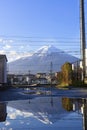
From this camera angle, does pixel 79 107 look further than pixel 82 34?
No

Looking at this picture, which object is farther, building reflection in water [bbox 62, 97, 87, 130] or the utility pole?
the utility pole

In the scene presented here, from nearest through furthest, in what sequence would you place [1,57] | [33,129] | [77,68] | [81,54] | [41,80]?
[33,129], [81,54], [77,68], [1,57], [41,80]

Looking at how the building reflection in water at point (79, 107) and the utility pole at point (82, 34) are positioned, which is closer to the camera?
the building reflection in water at point (79, 107)

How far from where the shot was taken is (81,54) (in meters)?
69.5

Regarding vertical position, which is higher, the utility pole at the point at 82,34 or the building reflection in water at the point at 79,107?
the utility pole at the point at 82,34

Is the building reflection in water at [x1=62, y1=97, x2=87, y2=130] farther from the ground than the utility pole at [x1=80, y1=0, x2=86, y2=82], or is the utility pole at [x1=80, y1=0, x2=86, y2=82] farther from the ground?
the utility pole at [x1=80, y1=0, x2=86, y2=82]

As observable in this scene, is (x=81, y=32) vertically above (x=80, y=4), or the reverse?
(x=80, y=4)

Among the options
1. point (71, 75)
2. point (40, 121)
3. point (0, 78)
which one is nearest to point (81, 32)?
point (71, 75)

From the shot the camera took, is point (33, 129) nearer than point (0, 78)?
Yes

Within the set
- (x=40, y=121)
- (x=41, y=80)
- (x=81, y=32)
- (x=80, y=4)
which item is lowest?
(x=41, y=80)

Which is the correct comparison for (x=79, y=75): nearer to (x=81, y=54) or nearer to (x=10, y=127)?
(x=81, y=54)

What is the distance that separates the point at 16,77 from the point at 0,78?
3116 cm

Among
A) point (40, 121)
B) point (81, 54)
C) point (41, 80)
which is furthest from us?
point (41, 80)

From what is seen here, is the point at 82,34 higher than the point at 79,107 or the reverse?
higher
